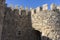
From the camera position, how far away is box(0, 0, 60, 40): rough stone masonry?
70.0 feet

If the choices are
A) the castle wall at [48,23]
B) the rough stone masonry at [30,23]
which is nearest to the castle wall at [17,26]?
the rough stone masonry at [30,23]

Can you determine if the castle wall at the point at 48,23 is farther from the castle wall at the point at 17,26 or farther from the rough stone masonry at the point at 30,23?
the castle wall at the point at 17,26

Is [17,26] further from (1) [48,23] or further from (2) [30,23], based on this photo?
(1) [48,23]

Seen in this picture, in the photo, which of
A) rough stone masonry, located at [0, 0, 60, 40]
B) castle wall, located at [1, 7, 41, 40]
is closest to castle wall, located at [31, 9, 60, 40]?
rough stone masonry, located at [0, 0, 60, 40]

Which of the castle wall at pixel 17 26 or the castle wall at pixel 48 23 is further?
the castle wall at pixel 17 26

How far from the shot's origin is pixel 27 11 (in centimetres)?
2273

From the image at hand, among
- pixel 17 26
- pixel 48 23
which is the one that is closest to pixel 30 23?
pixel 17 26

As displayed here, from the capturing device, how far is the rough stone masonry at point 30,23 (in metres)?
21.3

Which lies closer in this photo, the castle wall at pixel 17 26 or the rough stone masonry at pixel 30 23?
the rough stone masonry at pixel 30 23

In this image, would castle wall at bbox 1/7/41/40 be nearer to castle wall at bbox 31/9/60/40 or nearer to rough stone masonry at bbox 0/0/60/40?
rough stone masonry at bbox 0/0/60/40

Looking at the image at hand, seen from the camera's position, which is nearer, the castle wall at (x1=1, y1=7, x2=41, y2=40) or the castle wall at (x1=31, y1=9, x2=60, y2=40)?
the castle wall at (x1=31, y1=9, x2=60, y2=40)

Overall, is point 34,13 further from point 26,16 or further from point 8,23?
point 8,23

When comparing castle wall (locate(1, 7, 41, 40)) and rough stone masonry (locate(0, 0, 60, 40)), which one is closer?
rough stone masonry (locate(0, 0, 60, 40))

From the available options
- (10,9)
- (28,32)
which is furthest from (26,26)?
(10,9)
